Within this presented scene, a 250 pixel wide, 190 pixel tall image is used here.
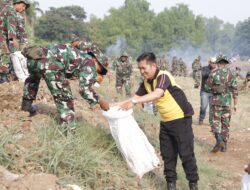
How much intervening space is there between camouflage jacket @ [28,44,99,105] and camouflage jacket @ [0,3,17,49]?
1.85 meters

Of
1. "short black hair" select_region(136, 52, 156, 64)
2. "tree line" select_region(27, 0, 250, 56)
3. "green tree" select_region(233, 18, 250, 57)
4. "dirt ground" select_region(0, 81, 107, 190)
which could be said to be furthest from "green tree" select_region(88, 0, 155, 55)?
"short black hair" select_region(136, 52, 156, 64)

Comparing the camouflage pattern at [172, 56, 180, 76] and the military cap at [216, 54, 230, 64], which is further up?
the military cap at [216, 54, 230, 64]

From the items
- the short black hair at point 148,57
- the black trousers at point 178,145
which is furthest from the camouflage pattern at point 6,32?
the black trousers at point 178,145

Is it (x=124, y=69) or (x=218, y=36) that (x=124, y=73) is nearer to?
(x=124, y=69)

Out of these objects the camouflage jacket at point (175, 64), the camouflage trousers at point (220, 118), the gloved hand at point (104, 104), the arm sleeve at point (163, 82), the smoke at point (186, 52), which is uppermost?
the arm sleeve at point (163, 82)

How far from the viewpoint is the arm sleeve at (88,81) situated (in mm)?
4375

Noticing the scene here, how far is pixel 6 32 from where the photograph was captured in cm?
642

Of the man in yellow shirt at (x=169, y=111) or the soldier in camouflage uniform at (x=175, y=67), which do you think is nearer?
the man in yellow shirt at (x=169, y=111)

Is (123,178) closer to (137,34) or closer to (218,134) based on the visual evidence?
(218,134)

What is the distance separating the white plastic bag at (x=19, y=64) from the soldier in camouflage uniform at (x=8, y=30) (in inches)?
6.7

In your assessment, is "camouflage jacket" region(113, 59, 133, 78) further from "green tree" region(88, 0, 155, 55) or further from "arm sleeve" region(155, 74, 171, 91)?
"green tree" region(88, 0, 155, 55)

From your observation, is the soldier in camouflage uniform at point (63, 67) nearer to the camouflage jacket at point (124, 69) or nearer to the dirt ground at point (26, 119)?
the dirt ground at point (26, 119)

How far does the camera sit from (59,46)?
15.6 feet

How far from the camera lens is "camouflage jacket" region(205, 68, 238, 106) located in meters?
7.33
